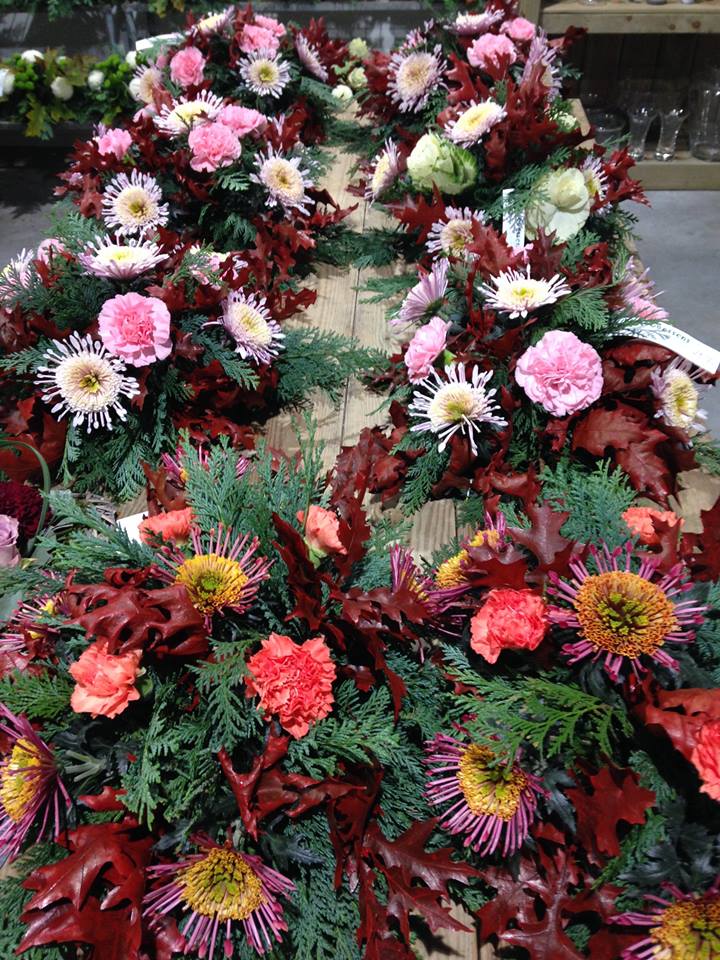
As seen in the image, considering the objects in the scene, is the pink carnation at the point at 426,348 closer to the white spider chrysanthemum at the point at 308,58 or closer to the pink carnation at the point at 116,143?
the pink carnation at the point at 116,143

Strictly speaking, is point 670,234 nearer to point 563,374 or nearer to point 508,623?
point 563,374

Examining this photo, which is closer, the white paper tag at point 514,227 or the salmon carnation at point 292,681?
the salmon carnation at point 292,681

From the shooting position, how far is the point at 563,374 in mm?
1228

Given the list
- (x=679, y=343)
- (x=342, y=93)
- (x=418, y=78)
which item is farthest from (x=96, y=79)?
(x=679, y=343)

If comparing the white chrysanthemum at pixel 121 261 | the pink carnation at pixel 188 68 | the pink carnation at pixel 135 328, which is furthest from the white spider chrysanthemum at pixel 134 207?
the pink carnation at pixel 188 68

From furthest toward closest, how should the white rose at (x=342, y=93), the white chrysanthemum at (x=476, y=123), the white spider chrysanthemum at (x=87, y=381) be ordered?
the white rose at (x=342, y=93) → the white chrysanthemum at (x=476, y=123) → the white spider chrysanthemum at (x=87, y=381)

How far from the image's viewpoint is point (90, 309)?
4.69 ft

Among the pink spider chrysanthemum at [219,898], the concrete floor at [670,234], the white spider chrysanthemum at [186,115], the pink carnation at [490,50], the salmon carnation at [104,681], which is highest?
the pink carnation at [490,50]

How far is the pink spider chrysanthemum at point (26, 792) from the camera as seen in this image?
813 millimetres

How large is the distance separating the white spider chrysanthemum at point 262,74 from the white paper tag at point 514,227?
0.93 m

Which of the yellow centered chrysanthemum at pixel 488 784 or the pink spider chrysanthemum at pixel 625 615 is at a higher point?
the pink spider chrysanthemum at pixel 625 615

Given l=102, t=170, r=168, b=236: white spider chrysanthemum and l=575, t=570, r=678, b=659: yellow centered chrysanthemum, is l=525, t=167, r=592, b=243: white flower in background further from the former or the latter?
l=575, t=570, r=678, b=659: yellow centered chrysanthemum

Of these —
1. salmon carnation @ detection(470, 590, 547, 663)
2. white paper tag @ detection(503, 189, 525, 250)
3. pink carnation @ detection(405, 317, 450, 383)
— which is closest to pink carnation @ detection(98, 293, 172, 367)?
pink carnation @ detection(405, 317, 450, 383)

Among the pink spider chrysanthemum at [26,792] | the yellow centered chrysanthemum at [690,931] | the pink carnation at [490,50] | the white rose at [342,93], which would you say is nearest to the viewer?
the yellow centered chrysanthemum at [690,931]
